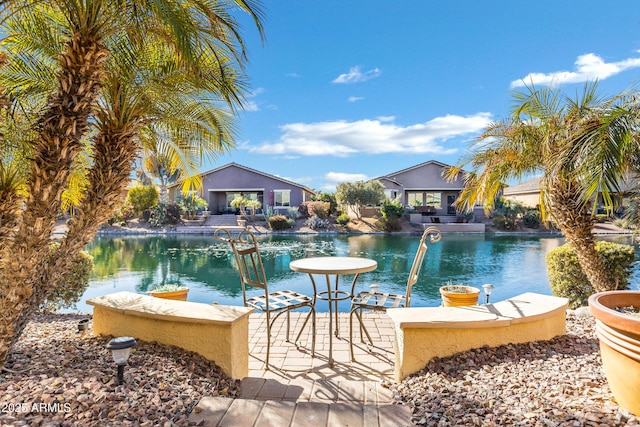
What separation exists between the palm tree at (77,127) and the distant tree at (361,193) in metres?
23.6

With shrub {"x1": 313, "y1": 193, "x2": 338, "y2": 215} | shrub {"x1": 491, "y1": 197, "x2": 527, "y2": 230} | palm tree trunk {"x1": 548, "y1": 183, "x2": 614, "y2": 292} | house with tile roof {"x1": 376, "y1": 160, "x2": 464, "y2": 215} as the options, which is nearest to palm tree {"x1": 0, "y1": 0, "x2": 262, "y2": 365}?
palm tree trunk {"x1": 548, "y1": 183, "x2": 614, "y2": 292}

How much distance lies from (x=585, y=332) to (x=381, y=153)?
40.8m

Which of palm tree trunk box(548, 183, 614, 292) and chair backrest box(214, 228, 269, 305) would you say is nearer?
chair backrest box(214, 228, 269, 305)

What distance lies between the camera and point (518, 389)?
2.32 metres

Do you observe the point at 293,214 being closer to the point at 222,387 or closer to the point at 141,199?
the point at 141,199

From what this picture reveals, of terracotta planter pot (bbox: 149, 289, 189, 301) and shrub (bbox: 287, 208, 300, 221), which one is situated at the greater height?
shrub (bbox: 287, 208, 300, 221)

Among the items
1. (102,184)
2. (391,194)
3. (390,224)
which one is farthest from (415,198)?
(102,184)

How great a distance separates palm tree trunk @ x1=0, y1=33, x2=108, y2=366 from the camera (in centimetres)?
283

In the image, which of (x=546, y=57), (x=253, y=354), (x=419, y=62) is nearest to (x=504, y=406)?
(x=253, y=354)

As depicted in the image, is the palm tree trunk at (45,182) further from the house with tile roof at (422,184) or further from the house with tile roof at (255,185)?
the house with tile roof at (255,185)

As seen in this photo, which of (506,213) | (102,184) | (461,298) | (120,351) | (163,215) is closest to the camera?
(120,351)

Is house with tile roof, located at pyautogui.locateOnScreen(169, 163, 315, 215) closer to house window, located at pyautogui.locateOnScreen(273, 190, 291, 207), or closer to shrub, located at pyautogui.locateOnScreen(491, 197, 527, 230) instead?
house window, located at pyautogui.locateOnScreen(273, 190, 291, 207)

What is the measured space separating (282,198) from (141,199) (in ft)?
36.9

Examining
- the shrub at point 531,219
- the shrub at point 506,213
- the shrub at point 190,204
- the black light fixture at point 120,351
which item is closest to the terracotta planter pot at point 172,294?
the black light fixture at point 120,351
